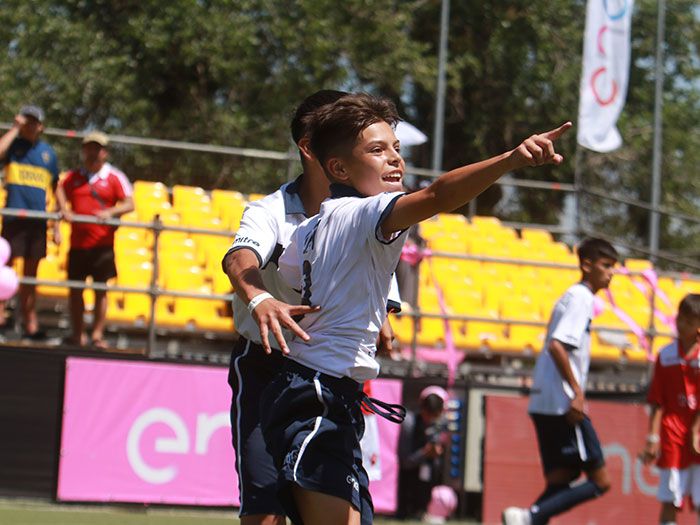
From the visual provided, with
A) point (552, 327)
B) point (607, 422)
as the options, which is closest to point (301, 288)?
point (552, 327)

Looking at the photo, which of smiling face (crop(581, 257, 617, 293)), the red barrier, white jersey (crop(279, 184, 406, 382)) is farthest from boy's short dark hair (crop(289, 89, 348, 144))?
the red barrier

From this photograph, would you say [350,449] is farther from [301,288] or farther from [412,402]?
[412,402]

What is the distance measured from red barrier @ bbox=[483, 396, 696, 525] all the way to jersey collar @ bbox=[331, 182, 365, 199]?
6807 millimetres

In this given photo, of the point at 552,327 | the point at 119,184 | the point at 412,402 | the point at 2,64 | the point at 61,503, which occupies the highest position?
the point at 2,64

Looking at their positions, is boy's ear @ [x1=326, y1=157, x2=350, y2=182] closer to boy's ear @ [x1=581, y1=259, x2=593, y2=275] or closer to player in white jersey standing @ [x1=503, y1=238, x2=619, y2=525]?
player in white jersey standing @ [x1=503, y1=238, x2=619, y2=525]

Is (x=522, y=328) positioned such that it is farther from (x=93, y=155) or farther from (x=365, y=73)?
(x=365, y=73)

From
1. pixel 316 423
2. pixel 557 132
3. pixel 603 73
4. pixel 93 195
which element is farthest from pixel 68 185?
pixel 603 73

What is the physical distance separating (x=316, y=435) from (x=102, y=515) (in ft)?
19.0

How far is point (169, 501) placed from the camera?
10.2 metres

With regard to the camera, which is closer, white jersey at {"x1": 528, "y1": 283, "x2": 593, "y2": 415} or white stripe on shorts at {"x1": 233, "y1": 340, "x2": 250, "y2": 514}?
white stripe on shorts at {"x1": 233, "y1": 340, "x2": 250, "y2": 514}

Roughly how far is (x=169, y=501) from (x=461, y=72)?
66.8 ft

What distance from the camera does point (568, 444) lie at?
8961 mm

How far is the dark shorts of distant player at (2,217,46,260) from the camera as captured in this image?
10.4 meters

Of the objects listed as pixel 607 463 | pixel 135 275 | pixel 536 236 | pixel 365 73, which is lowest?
pixel 607 463
